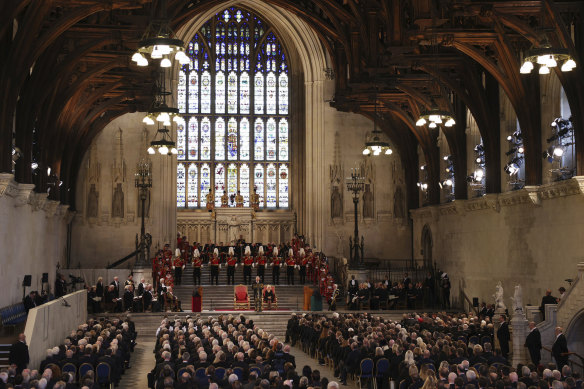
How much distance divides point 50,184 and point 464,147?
1800 centimetres

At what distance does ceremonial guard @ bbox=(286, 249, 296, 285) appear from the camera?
130 ft

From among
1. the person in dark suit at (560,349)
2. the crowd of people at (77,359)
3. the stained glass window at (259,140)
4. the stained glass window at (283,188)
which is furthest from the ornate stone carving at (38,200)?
the person in dark suit at (560,349)

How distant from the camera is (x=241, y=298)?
1420 inches

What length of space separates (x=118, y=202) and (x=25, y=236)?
14949mm

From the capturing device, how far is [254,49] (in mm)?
49469

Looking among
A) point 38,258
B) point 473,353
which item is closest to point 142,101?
point 38,258

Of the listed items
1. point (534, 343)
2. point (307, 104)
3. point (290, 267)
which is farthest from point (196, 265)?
point (534, 343)

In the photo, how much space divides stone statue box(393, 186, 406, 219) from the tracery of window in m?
6.95

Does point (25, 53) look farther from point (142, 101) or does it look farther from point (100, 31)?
point (142, 101)

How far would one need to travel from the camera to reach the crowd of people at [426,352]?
14.5 meters

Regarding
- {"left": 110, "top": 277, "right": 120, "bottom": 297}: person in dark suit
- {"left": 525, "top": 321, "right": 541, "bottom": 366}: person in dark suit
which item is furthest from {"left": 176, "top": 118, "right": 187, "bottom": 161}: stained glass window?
{"left": 525, "top": 321, "right": 541, "bottom": 366}: person in dark suit

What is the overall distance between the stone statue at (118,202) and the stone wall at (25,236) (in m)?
6.12

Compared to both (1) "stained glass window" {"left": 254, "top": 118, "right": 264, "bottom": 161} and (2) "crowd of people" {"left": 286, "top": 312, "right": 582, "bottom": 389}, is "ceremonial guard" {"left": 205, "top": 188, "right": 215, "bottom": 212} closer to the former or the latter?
(1) "stained glass window" {"left": 254, "top": 118, "right": 264, "bottom": 161}

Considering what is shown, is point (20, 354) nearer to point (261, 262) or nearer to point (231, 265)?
point (231, 265)
